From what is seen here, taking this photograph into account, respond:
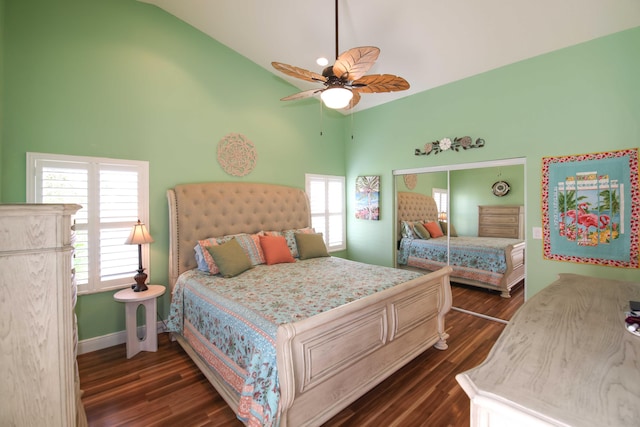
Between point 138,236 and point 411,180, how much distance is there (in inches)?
143

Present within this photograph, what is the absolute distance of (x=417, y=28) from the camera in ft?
9.56

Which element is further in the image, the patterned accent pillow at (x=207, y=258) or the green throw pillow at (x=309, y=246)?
the green throw pillow at (x=309, y=246)

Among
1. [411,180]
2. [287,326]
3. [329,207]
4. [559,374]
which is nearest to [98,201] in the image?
[287,326]

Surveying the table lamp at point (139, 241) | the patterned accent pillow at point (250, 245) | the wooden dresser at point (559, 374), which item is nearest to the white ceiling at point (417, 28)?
the patterned accent pillow at point (250, 245)

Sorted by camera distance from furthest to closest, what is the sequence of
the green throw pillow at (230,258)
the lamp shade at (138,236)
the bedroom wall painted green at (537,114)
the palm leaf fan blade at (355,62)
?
the green throw pillow at (230,258), the lamp shade at (138,236), the bedroom wall painted green at (537,114), the palm leaf fan blade at (355,62)

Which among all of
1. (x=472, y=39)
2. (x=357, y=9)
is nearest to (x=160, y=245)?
(x=357, y=9)

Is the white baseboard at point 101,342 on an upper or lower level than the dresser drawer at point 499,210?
lower

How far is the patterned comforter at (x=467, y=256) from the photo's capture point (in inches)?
141

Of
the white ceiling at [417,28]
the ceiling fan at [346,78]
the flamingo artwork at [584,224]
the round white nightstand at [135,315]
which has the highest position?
the white ceiling at [417,28]

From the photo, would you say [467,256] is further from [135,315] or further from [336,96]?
[135,315]

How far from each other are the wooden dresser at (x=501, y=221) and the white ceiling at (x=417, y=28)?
5.57ft

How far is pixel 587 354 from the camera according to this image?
961 millimetres

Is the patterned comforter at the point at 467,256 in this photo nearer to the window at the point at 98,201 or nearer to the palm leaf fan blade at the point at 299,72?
the palm leaf fan blade at the point at 299,72

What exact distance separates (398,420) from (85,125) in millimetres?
3766
